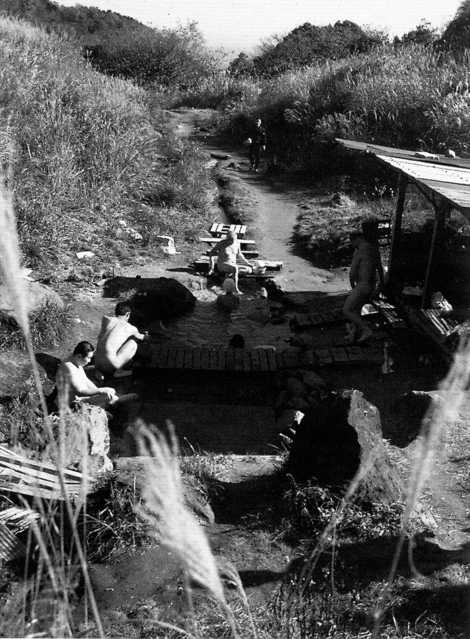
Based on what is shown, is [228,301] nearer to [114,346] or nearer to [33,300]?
[33,300]

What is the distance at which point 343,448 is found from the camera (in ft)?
Result: 16.7

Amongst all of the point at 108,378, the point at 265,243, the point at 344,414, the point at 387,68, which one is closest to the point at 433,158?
the point at 265,243

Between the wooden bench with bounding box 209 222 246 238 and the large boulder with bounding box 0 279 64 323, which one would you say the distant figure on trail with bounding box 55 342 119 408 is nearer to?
the large boulder with bounding box 0 279 64 323

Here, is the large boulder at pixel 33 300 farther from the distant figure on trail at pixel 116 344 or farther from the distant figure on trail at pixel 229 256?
the distant figure on trail at pixel 229 256

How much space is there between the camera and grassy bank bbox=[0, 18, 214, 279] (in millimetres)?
12000

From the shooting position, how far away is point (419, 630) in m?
3.91

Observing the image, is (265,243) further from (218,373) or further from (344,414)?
(344,414)

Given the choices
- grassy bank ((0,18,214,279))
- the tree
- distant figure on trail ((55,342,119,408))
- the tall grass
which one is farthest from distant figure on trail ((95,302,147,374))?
the tree

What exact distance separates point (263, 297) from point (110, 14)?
1819 inches

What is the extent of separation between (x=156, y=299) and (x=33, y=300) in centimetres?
172

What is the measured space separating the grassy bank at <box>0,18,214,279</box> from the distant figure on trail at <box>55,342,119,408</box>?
4.23 m

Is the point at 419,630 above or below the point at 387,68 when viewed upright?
below

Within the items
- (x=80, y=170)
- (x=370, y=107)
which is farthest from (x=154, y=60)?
(x=80, y=170)

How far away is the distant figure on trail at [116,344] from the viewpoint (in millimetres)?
7754
